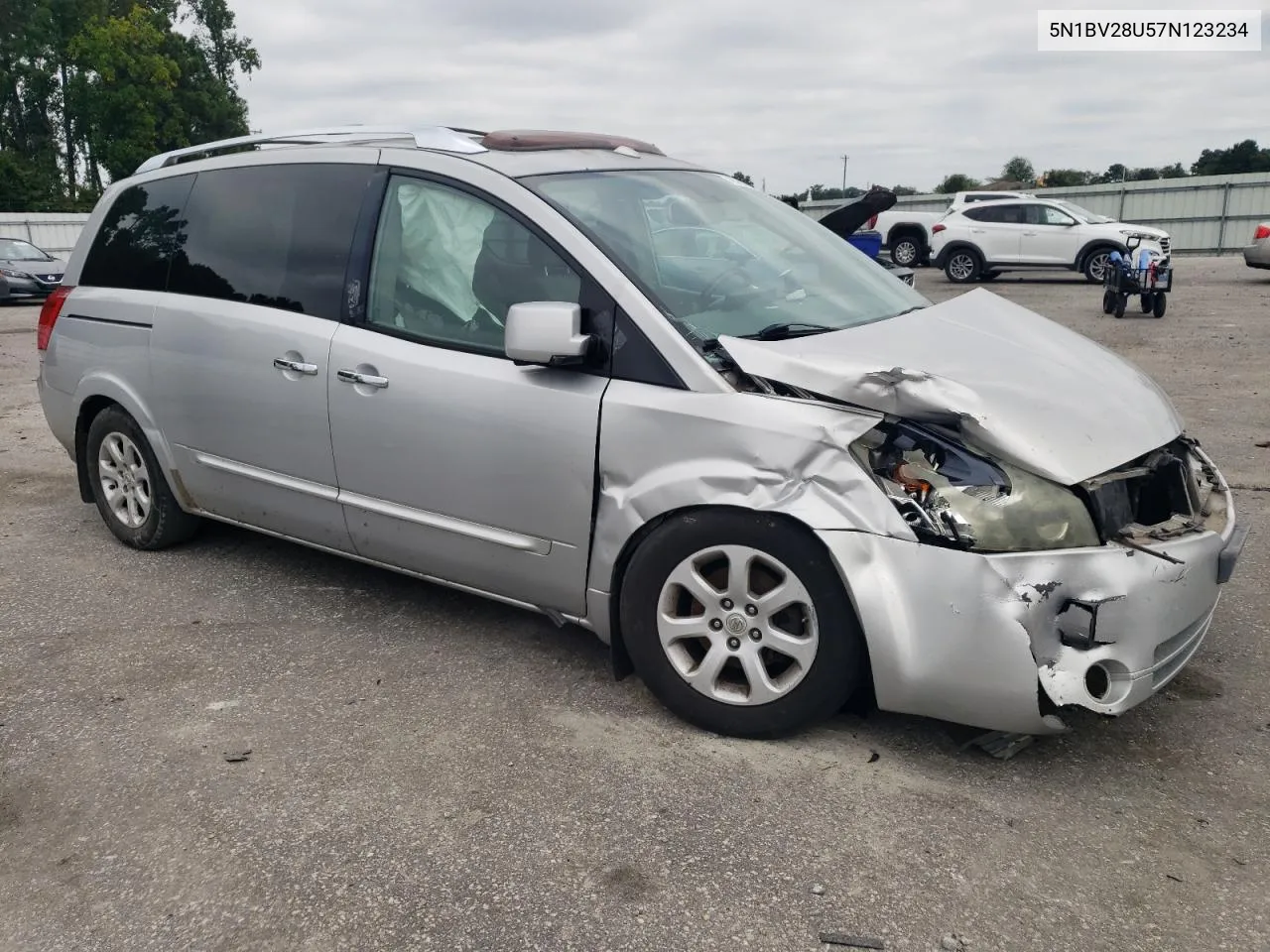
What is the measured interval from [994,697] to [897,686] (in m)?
0.24

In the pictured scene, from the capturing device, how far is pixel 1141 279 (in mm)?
13758

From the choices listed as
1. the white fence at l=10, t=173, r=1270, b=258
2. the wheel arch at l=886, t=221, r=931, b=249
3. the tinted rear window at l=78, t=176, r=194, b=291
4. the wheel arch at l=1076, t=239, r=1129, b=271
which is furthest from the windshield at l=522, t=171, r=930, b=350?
the white fence at l=10, t=173, r=1270, b=258

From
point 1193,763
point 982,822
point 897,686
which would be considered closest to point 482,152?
point 897,686

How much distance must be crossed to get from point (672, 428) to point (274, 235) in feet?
6.37

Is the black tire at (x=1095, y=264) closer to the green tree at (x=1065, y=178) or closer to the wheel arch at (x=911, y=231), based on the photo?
the wheel arch at (x=911, y=231)

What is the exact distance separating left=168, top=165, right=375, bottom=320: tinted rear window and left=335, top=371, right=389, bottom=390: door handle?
24 cm

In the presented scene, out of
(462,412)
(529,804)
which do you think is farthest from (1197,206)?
(529,804)

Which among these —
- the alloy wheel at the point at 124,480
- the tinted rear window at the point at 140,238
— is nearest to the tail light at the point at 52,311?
the tinted rear window at the point at 140,238

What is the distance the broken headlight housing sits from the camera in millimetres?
2742

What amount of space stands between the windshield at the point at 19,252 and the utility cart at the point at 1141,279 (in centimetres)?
1874

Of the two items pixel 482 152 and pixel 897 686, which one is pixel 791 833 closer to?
pixel 897 686

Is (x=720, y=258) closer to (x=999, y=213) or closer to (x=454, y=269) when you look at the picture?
(x=454, y=269)

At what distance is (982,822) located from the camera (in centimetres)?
274

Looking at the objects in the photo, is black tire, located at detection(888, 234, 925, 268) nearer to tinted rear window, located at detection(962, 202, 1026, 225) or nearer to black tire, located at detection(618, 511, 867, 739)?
tinted rear window, located at detection(962, 202, 1026, 225)
